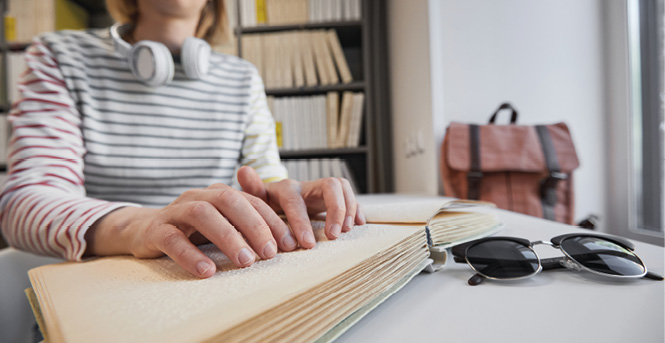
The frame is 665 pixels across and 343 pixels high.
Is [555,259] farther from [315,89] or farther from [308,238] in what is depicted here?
[315,89]

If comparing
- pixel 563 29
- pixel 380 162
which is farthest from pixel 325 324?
pixel 380 162

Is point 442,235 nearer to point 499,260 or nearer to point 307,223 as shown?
point 499,260

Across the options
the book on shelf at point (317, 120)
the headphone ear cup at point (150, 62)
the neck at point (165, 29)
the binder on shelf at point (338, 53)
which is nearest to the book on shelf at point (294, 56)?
the binder on shelf at point (338, 53)

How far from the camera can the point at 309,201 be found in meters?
0.45

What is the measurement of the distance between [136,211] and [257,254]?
0.20 metres

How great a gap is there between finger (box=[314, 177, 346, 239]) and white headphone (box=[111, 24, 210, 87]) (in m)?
0.58

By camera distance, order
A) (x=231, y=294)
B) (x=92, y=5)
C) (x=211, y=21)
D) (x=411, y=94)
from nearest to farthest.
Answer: (x=231, y=294) → (x=211, y=21) → (x=411, y=94) → (x=92, y=5)

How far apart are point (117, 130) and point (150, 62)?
178 mm

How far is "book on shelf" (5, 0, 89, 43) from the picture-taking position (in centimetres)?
214

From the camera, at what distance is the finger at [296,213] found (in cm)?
36

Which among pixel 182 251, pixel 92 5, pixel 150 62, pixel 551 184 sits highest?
pixel 92 5

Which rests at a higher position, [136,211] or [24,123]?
[24,123]

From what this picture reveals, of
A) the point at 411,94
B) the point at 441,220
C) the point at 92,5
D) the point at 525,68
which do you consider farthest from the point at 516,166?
the point at 92,5

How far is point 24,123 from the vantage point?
0.66 metres
